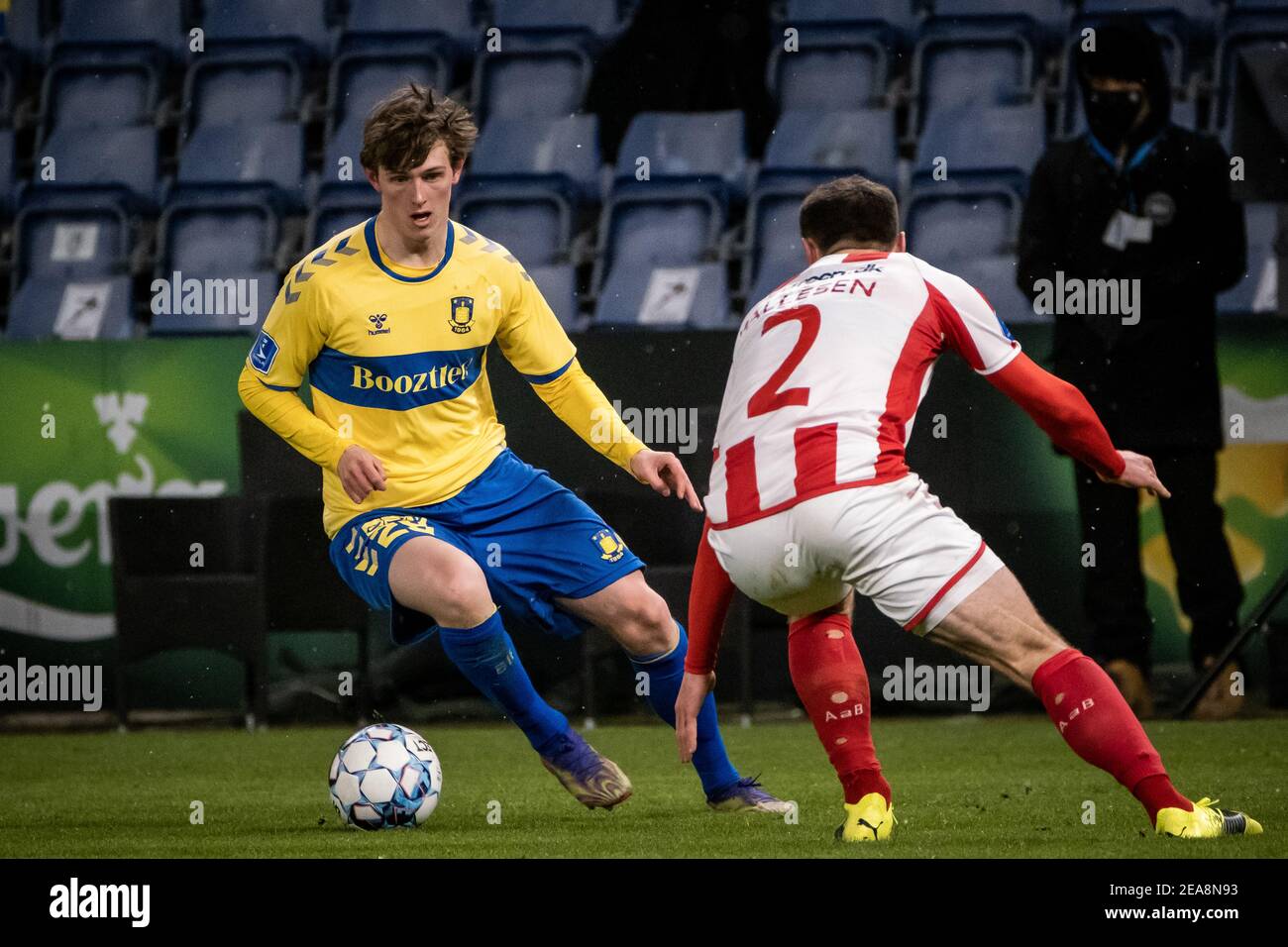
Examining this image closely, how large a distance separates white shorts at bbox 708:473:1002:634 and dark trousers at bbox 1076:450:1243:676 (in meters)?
3.34

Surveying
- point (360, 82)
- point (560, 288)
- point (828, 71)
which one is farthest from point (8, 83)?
point (828, 71)

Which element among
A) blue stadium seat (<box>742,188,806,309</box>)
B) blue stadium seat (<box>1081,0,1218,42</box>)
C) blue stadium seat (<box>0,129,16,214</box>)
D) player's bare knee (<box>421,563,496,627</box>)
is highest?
blue stadium seat (<box>1081,0,1218,42</box>)

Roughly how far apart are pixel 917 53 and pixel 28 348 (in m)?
4.13

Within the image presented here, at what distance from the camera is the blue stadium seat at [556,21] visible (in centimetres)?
912

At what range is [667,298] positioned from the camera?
8172 millimetres

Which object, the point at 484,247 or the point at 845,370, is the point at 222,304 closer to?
the point at 484,247

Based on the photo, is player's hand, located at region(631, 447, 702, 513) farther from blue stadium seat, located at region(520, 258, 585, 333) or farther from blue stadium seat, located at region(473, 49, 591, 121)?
blue stadium seat, located at region(473, 49, 591, 121)

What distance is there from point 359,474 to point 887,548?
1.37 m

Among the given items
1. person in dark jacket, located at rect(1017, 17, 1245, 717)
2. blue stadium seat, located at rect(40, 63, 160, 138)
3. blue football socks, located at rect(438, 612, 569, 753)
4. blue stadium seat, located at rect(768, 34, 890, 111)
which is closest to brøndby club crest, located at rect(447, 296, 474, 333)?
blue football socks, located at rect(438, 612, 569, 753)

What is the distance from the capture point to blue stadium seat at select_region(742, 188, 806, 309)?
8.12 metres

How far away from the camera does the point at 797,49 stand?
9.05m

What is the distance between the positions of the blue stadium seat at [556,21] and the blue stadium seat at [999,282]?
2106 millimetres

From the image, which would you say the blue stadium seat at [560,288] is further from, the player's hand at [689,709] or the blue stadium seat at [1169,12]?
the player's hand at [689,709]
